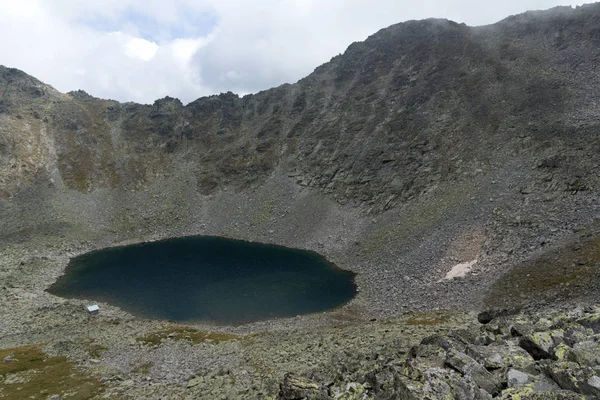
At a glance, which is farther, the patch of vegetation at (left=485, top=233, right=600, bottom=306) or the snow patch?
the snow patch

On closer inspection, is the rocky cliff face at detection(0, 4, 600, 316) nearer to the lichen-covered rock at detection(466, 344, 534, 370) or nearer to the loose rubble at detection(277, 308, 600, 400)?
the loose rubble at detection(277, 308, 600, 400)

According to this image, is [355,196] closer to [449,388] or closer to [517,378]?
[449,388]

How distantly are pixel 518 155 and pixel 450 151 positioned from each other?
1222 cm

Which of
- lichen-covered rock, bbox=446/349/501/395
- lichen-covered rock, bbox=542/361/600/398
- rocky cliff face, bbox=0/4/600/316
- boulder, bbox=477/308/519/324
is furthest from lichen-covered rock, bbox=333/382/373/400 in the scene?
rocky cliff face, bbox=0/4/600/316

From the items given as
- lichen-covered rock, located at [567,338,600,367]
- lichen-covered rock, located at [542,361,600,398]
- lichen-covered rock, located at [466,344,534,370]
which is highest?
lichen-covered rock, located at [542,361,600,398]

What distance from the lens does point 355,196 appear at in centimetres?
7638

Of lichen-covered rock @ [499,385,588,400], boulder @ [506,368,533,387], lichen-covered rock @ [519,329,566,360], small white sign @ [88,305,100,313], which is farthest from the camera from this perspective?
small white sign @ [88,305,100,313]

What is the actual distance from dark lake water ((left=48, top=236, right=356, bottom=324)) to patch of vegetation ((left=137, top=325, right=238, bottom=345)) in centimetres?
592

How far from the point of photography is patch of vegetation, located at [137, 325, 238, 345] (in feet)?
123

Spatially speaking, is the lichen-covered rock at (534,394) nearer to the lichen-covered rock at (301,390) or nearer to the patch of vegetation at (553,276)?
the lichen-covered rock at (301,390)

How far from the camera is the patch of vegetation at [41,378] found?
28547mm

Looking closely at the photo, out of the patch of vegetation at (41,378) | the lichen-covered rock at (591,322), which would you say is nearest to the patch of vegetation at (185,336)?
the patch of vegetation at (41,378)

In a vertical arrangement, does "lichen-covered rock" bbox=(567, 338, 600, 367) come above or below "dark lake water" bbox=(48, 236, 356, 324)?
above

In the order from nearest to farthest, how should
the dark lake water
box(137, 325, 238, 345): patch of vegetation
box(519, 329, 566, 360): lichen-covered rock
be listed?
box(519, 329, 566, 360): lichen-covered rock, box(137, 325, 238, 345): patch of vegetation, the dark lake water
